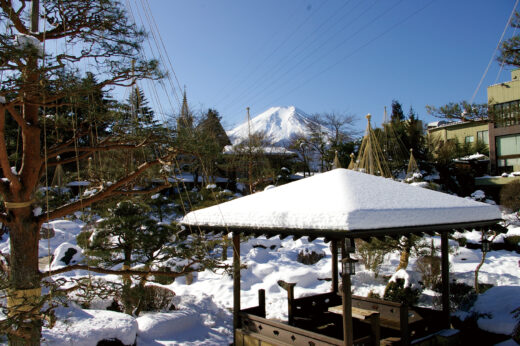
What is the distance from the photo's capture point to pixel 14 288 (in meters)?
4.18

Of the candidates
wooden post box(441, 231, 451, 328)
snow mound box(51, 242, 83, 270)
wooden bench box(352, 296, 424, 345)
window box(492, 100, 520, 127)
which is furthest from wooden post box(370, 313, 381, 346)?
snow mound box(51, 242, 83, 270)

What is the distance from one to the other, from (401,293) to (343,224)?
5.64 meters

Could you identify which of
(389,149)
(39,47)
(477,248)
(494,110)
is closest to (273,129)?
(389,149)

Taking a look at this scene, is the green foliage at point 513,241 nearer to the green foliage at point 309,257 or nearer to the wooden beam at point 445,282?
the green foliage at point 309,257

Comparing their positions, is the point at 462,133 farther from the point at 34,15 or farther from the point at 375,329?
the point at 34,15

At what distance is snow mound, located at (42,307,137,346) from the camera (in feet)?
19.4

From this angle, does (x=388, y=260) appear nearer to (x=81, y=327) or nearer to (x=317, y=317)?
(x=317, y=317)

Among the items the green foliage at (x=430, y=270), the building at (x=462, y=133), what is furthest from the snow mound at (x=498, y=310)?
the building at (x=462, y=133)

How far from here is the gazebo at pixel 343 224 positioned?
162 inches

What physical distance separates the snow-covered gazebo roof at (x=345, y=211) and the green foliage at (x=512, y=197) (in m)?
13.4

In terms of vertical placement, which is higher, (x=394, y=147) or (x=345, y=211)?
(x=394, y=147)

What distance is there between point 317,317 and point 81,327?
399cm

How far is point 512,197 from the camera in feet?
57.9

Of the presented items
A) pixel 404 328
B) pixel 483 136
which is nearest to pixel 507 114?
pixel 404 328
